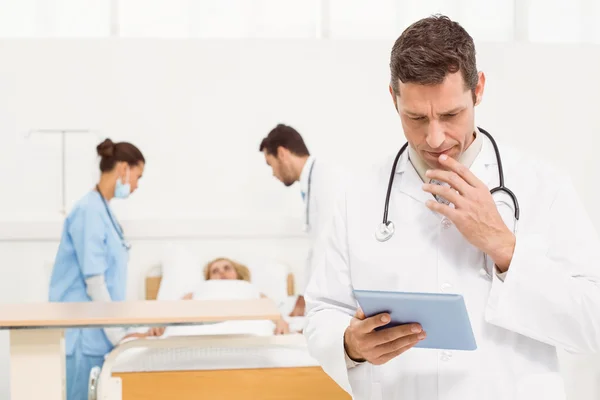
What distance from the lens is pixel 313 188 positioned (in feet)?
11.7

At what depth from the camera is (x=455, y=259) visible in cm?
130

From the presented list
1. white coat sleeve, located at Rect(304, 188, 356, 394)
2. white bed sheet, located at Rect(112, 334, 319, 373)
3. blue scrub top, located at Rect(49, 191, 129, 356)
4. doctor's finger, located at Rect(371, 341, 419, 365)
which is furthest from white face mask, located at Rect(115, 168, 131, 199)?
doctor's finger, located at Rect(371, 341, 419, 365)

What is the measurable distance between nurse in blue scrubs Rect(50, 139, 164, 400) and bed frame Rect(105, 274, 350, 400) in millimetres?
578

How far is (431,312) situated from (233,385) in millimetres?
1733

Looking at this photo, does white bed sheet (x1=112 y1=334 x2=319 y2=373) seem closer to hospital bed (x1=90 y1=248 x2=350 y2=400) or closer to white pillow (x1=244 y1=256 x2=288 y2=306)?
hospital bed (x1=90 y1=248 x2=350 y2=400)

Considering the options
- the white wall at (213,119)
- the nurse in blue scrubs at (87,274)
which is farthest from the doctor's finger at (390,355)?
the white wall at (213,119)

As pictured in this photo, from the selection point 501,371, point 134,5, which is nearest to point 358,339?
point 501,371

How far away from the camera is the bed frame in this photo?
2680 mm

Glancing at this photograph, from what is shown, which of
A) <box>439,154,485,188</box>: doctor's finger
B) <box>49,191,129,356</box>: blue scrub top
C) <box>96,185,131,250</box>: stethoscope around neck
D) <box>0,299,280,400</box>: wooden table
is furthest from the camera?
<box>96,185,131,250</box>: stethoscope around neck

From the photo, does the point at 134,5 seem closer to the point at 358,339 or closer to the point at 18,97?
the point at 18,97

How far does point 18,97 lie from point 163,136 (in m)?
0.72

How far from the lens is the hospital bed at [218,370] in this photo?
2664 mm

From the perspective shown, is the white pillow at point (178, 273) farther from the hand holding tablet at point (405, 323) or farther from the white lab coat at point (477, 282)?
the hand holding tablet at point (405, 323)

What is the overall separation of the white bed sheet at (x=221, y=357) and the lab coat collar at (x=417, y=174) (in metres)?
1.43
